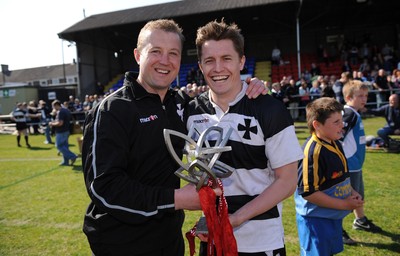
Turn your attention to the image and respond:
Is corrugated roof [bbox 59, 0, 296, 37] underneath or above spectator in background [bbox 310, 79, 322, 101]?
above

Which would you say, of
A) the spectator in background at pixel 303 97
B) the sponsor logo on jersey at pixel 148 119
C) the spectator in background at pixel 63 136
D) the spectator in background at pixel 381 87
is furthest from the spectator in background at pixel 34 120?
the sponsor logo on jersey at pixel 148 119

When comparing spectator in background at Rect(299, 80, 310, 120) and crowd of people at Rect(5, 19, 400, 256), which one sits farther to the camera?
spectator in background at Rect(299, 80, 310, 120)

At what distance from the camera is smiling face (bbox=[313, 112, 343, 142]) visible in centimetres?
284

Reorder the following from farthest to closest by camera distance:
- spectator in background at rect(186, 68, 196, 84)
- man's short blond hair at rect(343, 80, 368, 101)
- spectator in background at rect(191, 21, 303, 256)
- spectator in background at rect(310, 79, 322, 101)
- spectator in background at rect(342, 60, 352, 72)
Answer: spectator in background at rect(186, 68, 196, 84) → spectator in background at rect(342, 60, 352, 72) → spectator in background at rect(310, 79, 322, 101) → man's short blond hair at rect(343, 80, 368, 101) → spectator in background at rect(191, 21, 303, 256)

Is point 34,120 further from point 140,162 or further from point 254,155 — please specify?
point 254,155

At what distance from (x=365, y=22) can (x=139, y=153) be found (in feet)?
85.8

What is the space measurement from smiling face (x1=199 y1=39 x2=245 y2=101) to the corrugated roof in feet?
55.8

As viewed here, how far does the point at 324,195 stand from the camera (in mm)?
2580

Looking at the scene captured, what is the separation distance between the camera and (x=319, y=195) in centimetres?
258

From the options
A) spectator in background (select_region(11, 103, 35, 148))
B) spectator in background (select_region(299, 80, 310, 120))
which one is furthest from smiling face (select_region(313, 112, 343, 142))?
spectator in background (select_region(11, 103, 35, 148))

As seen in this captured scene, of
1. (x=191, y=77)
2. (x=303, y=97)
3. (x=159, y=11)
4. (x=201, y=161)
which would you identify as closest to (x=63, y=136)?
(x=201, y=161)

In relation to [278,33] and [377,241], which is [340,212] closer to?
[377,241]

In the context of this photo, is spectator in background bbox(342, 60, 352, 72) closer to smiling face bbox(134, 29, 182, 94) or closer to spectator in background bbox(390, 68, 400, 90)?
spectator in background bbox(390, 68, 400, 90)

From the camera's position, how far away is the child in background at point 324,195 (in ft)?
8.58
